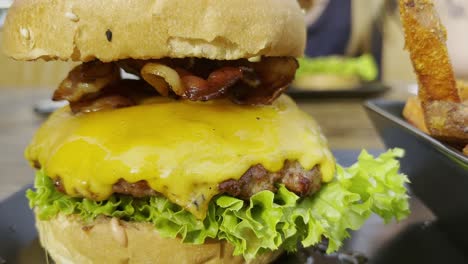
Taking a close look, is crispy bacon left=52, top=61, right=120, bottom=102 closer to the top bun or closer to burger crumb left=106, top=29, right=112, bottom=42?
the top bun

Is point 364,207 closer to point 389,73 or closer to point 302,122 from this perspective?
point 302,122

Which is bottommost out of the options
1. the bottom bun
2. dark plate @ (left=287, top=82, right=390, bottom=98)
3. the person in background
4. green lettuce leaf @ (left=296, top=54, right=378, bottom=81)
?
the person in background

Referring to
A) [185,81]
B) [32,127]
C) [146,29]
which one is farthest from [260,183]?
[32,127]

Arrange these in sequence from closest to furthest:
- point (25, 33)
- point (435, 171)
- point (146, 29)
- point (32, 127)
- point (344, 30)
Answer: point (146, 29) → point (25, 33) → point (435, 171) → point (32, 127) → point (344, 30)

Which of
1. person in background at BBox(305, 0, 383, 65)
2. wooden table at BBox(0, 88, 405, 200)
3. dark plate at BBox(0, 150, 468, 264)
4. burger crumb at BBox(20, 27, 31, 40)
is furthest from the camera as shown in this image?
person in background at BBox(305, 0, 383, 65)

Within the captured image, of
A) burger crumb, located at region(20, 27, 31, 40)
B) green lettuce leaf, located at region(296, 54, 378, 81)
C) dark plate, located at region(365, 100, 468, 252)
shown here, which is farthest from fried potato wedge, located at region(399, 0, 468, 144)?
green lettuce leaf, located at region(296, 54, 378, 81)

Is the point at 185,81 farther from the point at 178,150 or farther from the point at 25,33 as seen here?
the point at 25,33

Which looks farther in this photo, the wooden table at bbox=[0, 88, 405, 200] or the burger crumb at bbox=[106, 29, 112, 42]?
the wooden table at bbox=[0, 88, 405, 200]

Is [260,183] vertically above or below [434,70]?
below
